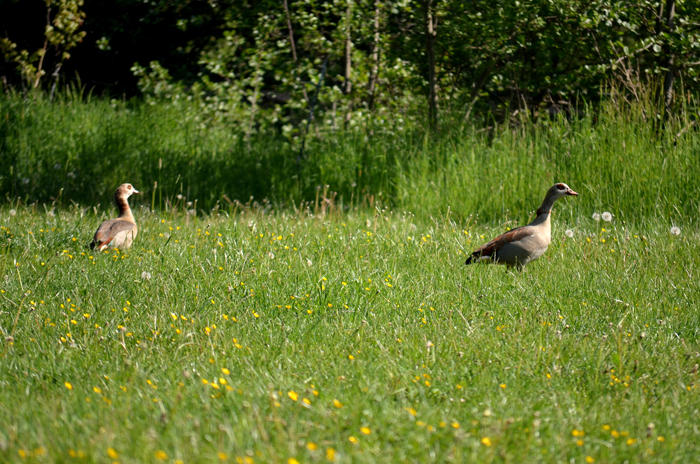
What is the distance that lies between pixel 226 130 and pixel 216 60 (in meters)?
1.46

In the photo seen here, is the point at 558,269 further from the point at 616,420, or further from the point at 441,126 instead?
the point at 441,126

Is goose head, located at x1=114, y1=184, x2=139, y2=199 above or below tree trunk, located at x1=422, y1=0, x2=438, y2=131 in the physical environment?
below

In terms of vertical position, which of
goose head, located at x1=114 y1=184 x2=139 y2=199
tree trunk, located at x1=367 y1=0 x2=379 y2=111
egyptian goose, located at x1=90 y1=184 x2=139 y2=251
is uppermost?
tree trunk, located at x1=367 y1=0 x2=379 y2=111

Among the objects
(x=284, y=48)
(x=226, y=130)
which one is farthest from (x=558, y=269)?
(x=284, y=48)

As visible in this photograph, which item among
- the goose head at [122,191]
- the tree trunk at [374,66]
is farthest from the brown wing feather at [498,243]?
the tree trunk at [374,66]

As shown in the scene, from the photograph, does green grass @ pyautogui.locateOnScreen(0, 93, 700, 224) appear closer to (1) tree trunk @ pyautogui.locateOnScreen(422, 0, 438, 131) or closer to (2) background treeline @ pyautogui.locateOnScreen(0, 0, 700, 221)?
(2) background treeline @ pyautogui.locateOnScreen(0, 0, 700, 221)

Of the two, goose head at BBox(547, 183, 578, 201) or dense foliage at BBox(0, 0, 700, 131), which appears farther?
dense foliage at BBox(0, 0, 700, 131)

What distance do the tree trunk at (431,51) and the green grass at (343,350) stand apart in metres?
4.62

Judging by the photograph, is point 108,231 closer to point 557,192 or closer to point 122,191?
point 122,191

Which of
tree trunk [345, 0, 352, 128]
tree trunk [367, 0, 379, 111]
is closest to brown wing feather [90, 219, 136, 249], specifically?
tree trunk [345, 0, 352, 128]

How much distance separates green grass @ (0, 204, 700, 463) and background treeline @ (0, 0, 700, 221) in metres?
2.22

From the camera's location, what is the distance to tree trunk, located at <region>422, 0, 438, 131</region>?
34.1 feet

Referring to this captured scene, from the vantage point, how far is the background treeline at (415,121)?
856 cm

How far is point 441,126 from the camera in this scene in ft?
32.9
